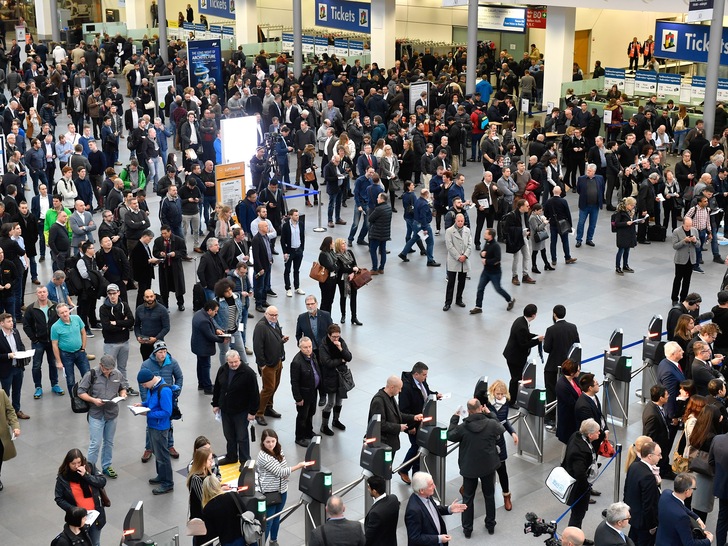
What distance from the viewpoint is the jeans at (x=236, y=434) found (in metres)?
11.1

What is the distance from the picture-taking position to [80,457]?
359 inches

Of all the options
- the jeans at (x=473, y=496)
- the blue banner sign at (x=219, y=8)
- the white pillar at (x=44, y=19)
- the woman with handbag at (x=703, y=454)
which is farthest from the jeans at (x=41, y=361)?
the white pillar at (x=44, y=19)

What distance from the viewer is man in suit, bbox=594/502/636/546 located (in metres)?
8.15

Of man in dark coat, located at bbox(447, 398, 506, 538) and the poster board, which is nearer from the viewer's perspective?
man in dark coat, located at bbox(447, 398, 506, 538)

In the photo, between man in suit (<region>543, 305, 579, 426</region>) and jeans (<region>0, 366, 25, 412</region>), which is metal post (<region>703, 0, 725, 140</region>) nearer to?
man in suit (<region>543, 305, 579, 426</region>)

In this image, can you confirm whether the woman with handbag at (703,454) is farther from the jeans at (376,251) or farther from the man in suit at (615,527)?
the jeans at (376,251)

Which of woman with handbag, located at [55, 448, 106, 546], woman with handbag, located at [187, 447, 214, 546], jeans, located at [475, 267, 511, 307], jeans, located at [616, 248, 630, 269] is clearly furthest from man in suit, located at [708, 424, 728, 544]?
jeans, located at [616, 248, 630, 269]

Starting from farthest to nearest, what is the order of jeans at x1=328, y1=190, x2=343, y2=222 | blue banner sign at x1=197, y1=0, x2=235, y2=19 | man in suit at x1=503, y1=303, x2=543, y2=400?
blue banner sign at x1=197, y1=0, x2=235, y2=19, jeans at x1=328, y1=190, x2=343, y2=222, man in suit at x1=503, y1=303, x2=543, y2=400

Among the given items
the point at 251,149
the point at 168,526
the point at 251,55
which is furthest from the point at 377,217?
the point at 251,55

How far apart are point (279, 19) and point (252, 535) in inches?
1595

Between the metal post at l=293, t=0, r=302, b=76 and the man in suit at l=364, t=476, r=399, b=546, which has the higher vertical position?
the metal post at l=293, t=0, r=302, b=76

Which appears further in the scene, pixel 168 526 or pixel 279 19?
pixel 279 19

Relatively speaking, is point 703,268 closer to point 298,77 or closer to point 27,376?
point 27,376

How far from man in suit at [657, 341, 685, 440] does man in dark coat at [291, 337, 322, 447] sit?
3649 millimetres
